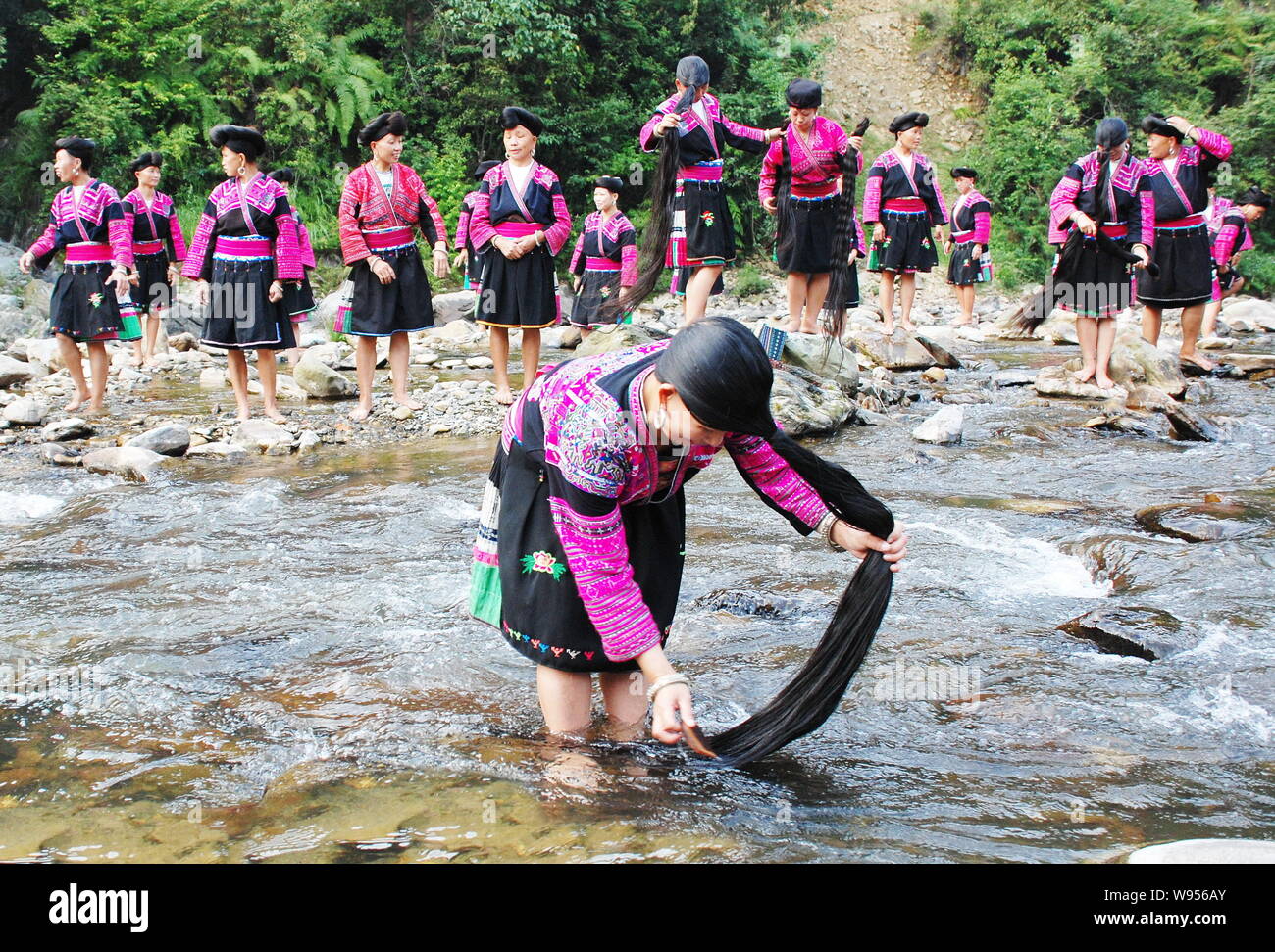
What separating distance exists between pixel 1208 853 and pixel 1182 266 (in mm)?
7170

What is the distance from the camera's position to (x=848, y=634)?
288 cm

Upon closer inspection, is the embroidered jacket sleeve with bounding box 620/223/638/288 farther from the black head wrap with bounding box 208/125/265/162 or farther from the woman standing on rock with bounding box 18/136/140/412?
the woman standing on rock with bounding box 18/136/140/412

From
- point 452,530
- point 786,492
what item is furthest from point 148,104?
point 786,492

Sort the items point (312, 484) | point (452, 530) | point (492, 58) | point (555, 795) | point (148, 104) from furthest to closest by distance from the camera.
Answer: point (492, 58) → point (148, 104) → point (312, 484) → point (452, 530) → point (555, 795)

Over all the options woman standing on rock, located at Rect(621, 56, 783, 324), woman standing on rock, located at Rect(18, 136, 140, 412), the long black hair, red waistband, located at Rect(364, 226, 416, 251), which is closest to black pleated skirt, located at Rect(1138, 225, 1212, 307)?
woman standing on rock, located at Rect(621, 56, 783, 324)

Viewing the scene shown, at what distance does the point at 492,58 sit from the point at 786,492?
17077 mm

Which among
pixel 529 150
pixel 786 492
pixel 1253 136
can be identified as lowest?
pixel 786 492

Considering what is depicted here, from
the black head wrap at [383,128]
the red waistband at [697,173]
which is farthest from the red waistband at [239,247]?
the red waistband at [697,173]

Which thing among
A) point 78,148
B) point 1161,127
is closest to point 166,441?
point 78,148

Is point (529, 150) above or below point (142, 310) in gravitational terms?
above

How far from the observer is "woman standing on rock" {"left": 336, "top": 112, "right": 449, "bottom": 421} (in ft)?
24.3

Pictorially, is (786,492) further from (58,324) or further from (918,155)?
(918,155)

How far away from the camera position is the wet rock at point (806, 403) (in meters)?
6.94

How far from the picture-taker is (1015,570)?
4.49 metres
